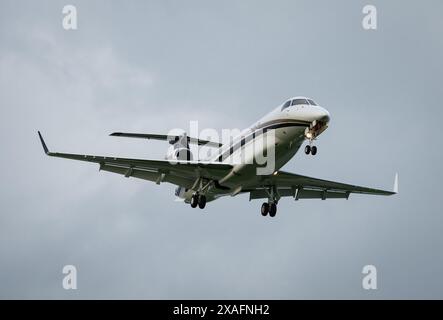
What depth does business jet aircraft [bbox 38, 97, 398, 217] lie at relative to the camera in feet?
136

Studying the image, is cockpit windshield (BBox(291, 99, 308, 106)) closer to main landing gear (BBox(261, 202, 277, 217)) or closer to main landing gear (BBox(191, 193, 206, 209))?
→ main landing gear (BBox(261, 202, 277, 217))

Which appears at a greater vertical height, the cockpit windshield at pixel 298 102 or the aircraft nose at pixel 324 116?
the cockpit windshield at pixel 298 102

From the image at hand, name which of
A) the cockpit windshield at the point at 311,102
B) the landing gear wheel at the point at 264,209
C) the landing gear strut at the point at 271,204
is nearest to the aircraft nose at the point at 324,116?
the cockpit windshield at the point at 311,102

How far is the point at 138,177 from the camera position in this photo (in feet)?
153

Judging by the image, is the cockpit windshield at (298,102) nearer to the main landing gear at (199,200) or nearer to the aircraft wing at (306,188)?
the aircraft wing at (306,188)

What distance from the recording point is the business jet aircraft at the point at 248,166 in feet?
136

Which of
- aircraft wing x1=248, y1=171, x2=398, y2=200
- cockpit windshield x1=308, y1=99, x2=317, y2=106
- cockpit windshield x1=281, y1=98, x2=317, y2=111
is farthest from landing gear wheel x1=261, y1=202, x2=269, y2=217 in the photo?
cockpit windshield x1=308, y1=99, x2=317, y2=106

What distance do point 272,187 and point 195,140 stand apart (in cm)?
462

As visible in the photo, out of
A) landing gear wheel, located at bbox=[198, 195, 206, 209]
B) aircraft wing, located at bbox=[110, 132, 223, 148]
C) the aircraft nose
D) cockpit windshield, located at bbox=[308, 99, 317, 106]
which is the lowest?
landing gear wheel, located at bbox=[198, 195, 206, 209]

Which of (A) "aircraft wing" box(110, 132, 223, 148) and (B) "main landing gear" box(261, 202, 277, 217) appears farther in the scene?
(A) "aircraft wing" box(110, 132, 223, 148)

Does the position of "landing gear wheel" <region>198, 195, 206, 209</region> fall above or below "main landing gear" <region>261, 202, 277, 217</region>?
above
